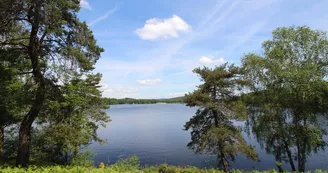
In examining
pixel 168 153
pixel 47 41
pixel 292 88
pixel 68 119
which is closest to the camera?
pixel 47 41

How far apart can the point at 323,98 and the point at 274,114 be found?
3984mm

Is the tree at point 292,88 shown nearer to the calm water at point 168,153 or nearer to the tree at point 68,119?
the calm water at point 168,153

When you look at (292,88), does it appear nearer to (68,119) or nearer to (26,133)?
(68,119)

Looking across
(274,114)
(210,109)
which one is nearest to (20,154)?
(210,109)

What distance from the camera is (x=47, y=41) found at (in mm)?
11211

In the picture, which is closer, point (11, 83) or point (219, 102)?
point (11, 83)

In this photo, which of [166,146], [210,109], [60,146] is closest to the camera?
[60,146]

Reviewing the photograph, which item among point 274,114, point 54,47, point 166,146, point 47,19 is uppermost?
point 47,19

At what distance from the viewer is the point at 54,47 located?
1130 cm

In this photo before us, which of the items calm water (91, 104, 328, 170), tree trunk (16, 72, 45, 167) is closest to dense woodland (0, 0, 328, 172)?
tree trunk (16, 72, 45, 167)

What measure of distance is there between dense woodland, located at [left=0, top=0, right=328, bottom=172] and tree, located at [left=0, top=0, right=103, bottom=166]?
76 millimetres

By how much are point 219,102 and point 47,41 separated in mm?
13937

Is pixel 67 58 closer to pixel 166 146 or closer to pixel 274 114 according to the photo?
pixel 274 114

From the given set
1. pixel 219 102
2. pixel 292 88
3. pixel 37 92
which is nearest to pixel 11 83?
pixel 37 92
